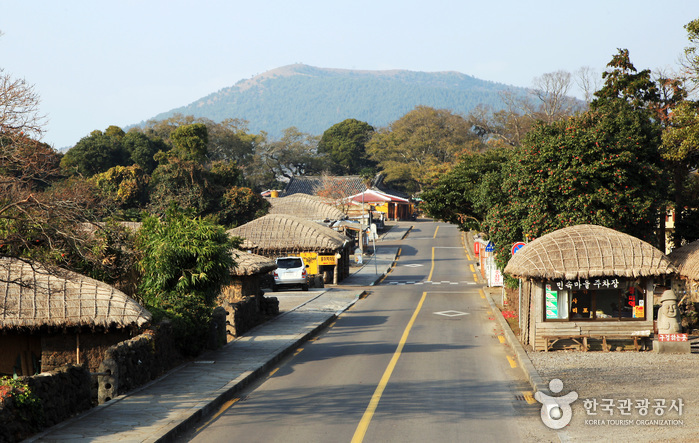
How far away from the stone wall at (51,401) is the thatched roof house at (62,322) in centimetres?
331

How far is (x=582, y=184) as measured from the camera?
78.6ft

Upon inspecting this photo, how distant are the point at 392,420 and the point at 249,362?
614 centimetres

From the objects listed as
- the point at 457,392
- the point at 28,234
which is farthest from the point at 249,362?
the point at 28,234

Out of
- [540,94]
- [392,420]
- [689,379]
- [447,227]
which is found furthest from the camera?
[447,227]

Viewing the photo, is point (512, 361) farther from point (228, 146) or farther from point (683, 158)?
point (228, 146)

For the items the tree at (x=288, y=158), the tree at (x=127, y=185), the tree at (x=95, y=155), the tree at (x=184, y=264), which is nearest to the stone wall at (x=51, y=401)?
the tree at (x=184, y=264)

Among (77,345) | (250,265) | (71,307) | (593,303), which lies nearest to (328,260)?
(250,265)

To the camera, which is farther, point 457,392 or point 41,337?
point 41,337

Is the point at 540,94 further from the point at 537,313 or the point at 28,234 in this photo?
the point at 28,234

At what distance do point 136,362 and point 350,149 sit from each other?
108 meters

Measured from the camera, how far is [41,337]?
1602 cm

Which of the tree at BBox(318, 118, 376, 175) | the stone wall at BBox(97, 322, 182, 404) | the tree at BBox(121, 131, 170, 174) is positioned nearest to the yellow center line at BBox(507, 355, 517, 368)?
the stone wall at BBox(97, 322, 182, 404)

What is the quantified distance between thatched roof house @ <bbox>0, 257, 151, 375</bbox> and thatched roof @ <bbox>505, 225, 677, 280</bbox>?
10.4 m

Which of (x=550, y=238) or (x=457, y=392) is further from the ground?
(x=550, y=238)
